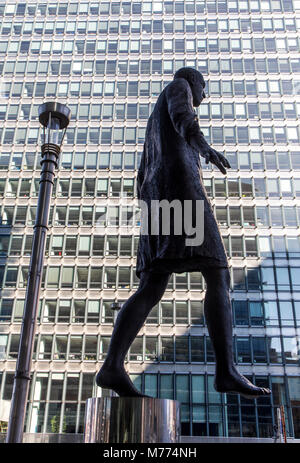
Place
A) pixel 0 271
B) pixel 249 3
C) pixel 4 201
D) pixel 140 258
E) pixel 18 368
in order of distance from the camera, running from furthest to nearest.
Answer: pixel 249 3, pixel 4 201, pixel 0 271, pixel 18 368, pixel 140 258

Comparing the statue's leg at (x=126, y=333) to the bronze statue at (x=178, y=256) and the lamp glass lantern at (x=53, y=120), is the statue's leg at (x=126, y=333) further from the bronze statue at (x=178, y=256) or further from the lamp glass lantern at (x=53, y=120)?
the lamp glass lantern at (x=53, y=120)

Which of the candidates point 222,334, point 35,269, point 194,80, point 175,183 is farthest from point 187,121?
point 35,269

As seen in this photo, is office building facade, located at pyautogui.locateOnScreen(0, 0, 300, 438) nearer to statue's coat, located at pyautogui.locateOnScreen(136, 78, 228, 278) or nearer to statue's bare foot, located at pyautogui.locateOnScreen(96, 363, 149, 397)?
statue's coat, located at pyautogui.locateOnScreen(136, 78, 228, 278)

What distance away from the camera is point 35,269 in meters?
6.87

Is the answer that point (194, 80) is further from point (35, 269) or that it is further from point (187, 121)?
point (35, 269)

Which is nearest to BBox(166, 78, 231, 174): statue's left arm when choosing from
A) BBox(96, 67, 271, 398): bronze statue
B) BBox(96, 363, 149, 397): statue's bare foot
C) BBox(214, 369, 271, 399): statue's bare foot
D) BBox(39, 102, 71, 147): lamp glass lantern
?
BBox(96, 67, 271, 398): bronze statue

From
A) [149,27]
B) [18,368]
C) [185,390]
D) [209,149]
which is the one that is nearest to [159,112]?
[209,149]

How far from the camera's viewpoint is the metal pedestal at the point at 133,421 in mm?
2436

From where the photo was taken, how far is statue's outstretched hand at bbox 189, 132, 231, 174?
9.59ft

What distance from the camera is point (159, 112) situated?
12.1ft

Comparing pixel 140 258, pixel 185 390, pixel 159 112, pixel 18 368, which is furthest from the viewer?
pixel 185 390
